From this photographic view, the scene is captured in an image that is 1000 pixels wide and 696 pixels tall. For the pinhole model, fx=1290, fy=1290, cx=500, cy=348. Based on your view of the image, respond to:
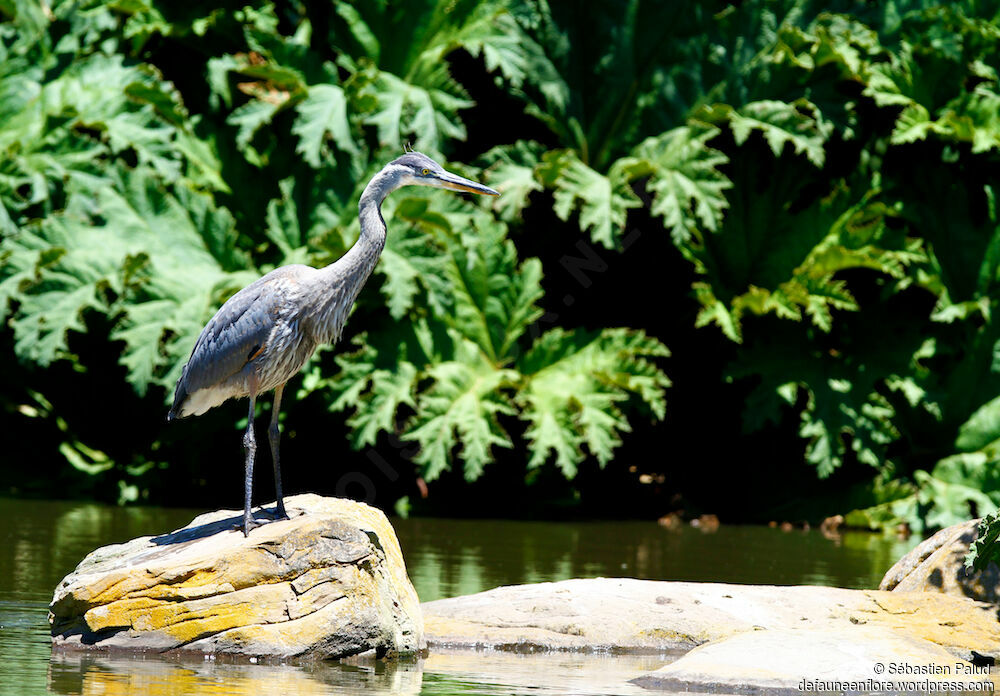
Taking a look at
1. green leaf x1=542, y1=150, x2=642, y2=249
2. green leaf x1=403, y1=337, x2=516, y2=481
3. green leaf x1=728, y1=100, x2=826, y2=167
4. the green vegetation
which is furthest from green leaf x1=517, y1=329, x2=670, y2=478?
green leaf x1=728, y1=100, x2=826, y2=167

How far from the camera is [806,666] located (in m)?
5.67

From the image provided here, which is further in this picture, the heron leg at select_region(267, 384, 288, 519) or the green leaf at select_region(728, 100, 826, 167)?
the green leaf at select_region(728, 100, 826, 167)

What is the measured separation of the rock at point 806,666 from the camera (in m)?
5.58

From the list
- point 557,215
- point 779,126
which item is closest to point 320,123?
point 557,215

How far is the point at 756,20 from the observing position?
42.0 feet

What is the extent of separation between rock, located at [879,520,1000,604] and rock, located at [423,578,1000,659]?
97mm

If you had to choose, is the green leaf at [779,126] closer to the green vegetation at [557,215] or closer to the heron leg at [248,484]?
the green vegetation at [557,215]

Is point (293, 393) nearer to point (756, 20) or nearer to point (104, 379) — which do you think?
point (104, 379)

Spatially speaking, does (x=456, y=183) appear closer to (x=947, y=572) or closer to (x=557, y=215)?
(x=947, y=572)

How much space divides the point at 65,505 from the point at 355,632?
5.91 m

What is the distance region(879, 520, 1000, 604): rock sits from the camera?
6.96 m

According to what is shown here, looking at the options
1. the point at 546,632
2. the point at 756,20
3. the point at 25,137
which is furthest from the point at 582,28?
the point at 546,632

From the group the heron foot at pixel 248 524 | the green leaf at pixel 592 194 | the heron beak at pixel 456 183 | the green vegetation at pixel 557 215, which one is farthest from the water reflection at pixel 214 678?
the green leaf at pixel 592 194

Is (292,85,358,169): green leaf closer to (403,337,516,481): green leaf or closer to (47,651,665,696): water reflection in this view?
(403,337,516,481): green leaf
